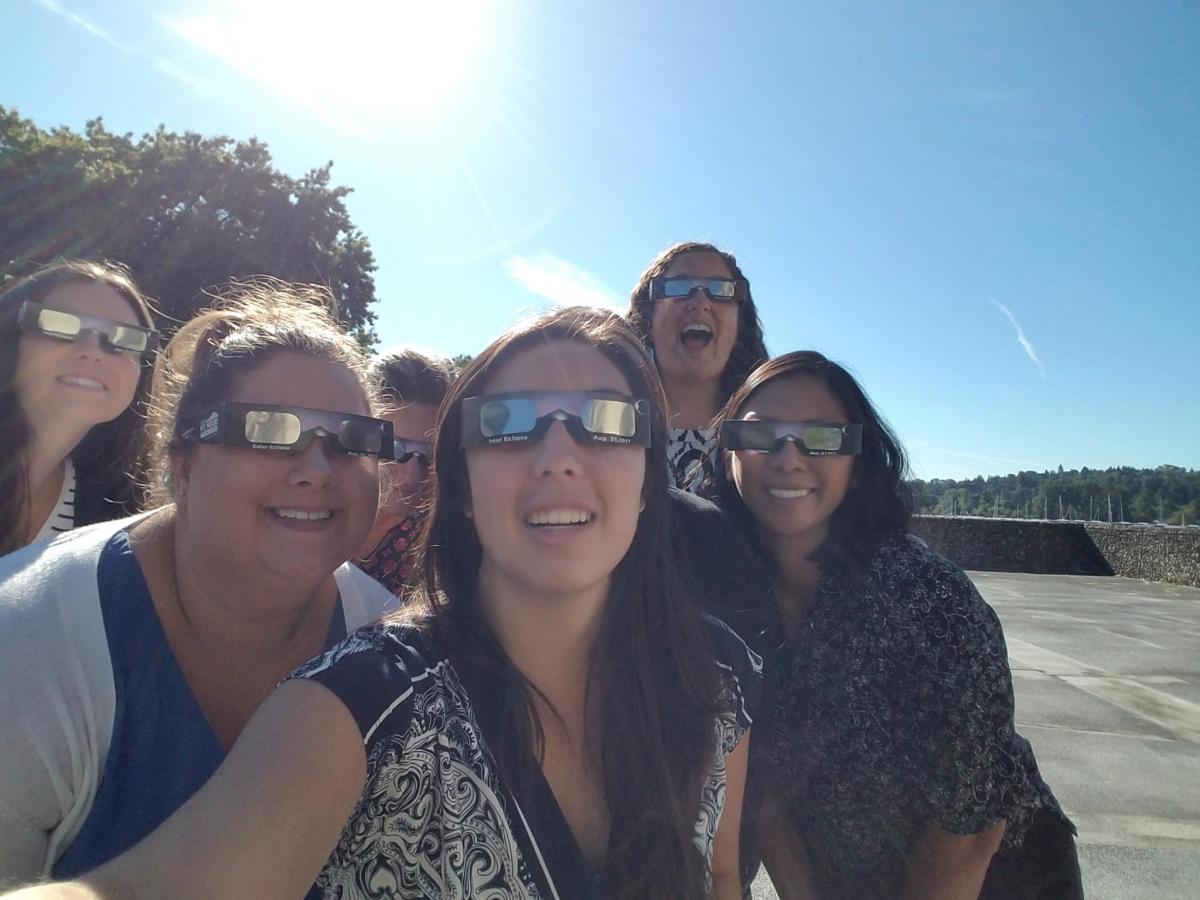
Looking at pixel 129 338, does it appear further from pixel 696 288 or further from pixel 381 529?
pixel 696 288

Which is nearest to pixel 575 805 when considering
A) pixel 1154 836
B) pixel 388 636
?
pixel 388 636

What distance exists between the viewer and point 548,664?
5.72ft

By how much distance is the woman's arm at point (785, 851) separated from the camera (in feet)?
7.08

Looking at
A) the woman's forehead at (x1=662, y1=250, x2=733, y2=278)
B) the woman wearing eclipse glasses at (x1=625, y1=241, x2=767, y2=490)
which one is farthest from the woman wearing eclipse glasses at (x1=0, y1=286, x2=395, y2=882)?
the woman's forehead at (x1=662, y1=250, x2=733, y2=278)

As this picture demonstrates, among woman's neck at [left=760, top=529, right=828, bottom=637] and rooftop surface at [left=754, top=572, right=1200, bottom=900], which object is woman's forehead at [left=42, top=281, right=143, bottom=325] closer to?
woman's neck at [left=760, top=529, right=828, bottom=637]

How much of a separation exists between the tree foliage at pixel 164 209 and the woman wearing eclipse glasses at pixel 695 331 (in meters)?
11.8

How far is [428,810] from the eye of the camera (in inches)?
53.5

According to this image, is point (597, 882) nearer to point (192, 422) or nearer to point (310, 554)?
point (310, 554)

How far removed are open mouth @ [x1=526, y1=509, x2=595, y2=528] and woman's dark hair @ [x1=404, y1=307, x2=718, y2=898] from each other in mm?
181

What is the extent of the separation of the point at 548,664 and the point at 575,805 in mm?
322

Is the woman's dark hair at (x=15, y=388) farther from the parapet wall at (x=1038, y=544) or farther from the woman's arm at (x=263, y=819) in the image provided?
the parapet wall at (x=1038, y=544)

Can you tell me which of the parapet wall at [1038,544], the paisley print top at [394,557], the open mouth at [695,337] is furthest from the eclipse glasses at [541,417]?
the parapet wall at [1038,544]

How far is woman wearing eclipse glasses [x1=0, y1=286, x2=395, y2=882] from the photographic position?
143cm

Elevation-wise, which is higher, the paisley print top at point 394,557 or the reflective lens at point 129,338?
the reflective lens at point 129,338
